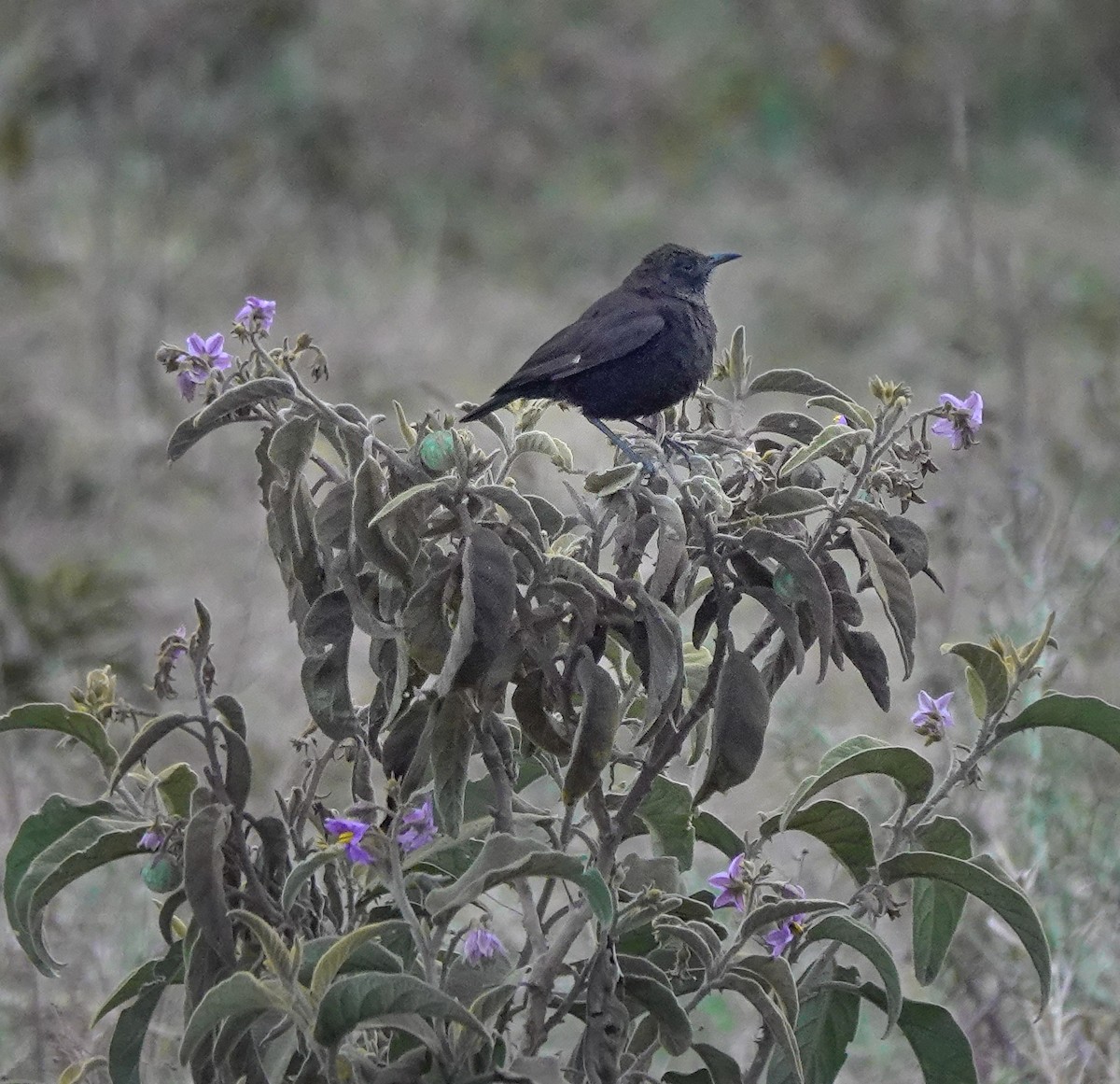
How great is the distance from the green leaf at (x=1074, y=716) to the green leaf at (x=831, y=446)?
33 centimetres

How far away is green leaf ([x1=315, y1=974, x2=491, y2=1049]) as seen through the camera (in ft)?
4.90

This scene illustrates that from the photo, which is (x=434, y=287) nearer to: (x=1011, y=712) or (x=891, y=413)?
(x=1011, y=712)

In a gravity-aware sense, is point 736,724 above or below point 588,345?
below

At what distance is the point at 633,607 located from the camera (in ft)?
5.56

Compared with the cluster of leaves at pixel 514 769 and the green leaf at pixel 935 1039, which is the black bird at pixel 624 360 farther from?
the green leaf at pixel 935 1039

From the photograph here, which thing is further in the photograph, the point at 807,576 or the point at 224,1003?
the point at 807,576

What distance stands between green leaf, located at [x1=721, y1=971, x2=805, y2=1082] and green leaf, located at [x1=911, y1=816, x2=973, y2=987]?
242 millimetres

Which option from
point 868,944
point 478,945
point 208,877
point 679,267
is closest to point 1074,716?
point 868,944

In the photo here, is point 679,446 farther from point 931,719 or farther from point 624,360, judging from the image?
point 624,360

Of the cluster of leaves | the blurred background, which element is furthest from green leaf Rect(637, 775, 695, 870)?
the blurred background

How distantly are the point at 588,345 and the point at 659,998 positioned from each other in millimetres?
1238

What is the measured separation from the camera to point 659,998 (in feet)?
5.61

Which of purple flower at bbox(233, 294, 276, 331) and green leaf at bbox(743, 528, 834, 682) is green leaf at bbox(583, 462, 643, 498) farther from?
purple flower at bbox(233, 294, 276, 331)

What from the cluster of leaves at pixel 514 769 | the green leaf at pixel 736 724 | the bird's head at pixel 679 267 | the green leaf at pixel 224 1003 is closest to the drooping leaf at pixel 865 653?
the cluster of leaves at pixel 514 769
